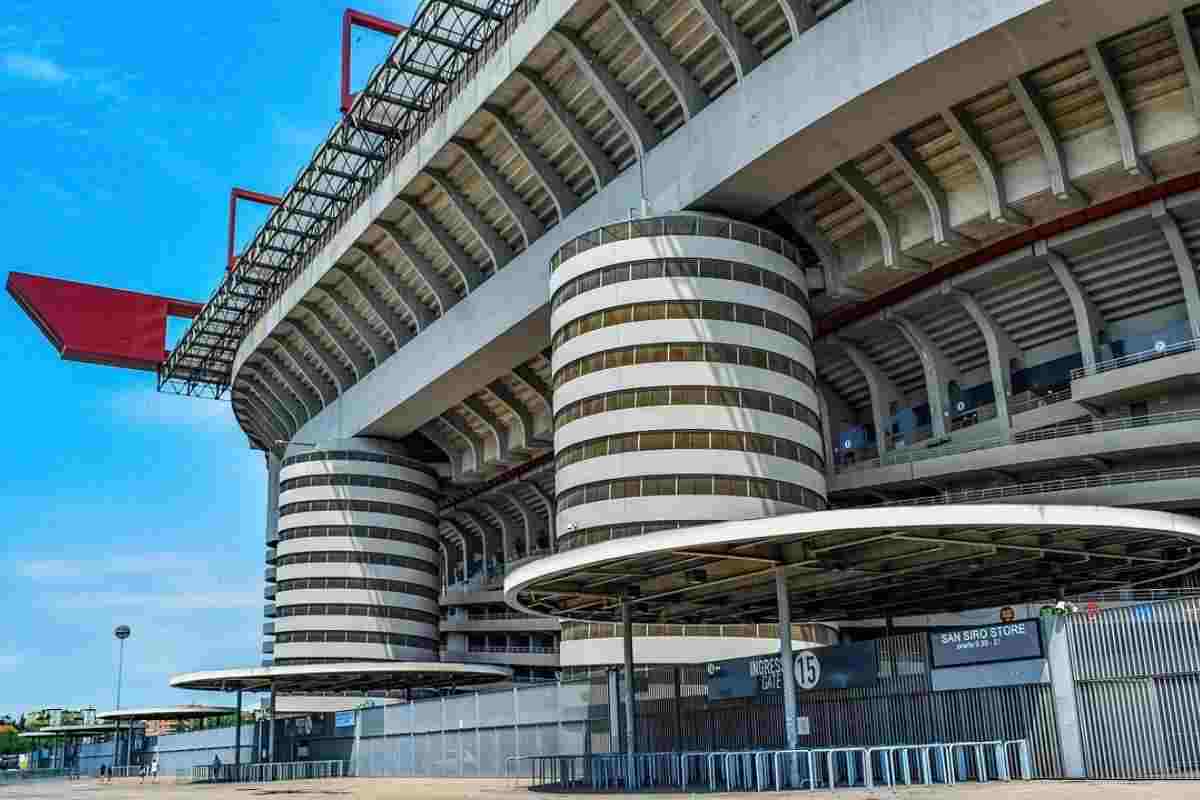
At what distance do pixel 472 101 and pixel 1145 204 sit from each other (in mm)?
28954

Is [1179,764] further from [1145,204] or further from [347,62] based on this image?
[347,62]

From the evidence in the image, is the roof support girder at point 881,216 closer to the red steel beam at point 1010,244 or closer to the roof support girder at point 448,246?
the red steel beam at point 1010,244

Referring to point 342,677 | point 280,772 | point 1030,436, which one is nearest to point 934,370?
point 1030,436

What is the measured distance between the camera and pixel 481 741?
47.1 metres

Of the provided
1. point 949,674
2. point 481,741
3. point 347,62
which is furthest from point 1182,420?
point 347,62

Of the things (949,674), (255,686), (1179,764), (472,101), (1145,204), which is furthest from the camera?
(255,686)

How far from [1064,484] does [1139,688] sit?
25404 millimetres

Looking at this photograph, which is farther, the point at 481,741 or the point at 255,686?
the point at 255,686

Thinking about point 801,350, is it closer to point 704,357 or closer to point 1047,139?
point 704,357

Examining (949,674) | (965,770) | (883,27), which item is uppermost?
(883,27)

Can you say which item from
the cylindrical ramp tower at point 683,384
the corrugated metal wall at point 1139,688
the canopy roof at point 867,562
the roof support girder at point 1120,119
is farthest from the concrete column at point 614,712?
the roof support girder at point 1120,119

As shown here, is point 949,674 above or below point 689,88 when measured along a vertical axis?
below

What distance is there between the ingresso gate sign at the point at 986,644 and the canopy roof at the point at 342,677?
1574 inches

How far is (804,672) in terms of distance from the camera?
32.8m
